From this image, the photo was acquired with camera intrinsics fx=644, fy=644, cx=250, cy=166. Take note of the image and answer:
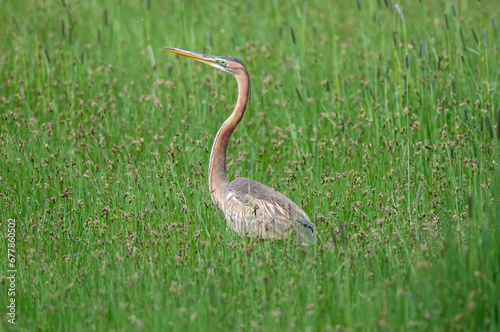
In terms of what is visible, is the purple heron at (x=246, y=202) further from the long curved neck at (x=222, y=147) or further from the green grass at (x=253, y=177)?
the green grass at (x=253, y=177)

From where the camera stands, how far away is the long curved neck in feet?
17.4

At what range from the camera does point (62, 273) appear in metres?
4.17

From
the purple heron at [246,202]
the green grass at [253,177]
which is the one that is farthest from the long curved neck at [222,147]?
the green grass at [253,177]

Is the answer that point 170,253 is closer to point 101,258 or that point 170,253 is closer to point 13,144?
point 101,258

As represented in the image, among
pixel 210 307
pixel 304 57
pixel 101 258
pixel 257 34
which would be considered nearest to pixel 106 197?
pixel 101 258

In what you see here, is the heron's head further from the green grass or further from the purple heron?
the green grass

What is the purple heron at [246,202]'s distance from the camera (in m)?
4.61

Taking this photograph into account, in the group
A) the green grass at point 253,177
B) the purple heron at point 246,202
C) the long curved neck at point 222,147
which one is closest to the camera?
the green grass at point 253,177

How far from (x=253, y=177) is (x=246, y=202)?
106cm

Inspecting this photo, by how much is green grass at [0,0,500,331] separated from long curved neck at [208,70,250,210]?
0.37ft

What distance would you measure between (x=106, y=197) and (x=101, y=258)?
3.74 ft

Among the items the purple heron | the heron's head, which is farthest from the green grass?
the heron's head

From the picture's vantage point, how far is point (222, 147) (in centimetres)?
535

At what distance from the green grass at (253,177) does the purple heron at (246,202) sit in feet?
0.37
